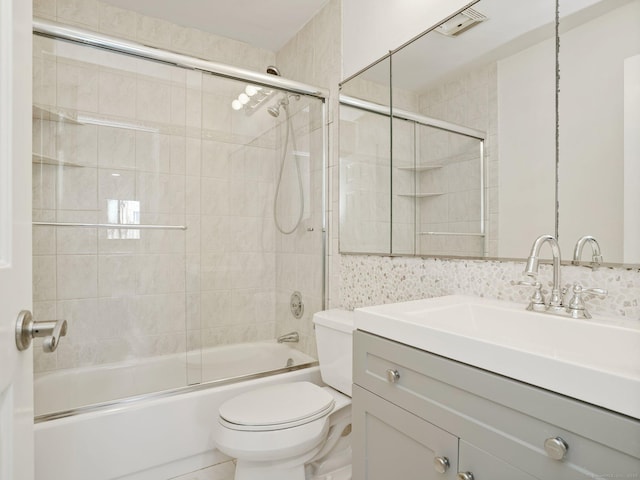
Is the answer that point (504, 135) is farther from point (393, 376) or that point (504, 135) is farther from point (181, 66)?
A: point (181, 66)

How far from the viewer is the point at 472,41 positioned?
4.49ft

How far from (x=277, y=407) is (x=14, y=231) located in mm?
1143

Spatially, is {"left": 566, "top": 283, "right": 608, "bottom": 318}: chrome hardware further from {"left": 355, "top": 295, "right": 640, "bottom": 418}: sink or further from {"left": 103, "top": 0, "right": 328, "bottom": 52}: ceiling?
{"left": 103, "top": 0, "right": 328, "bottom": 52}: ceiling

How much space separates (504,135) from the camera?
1.24 metres

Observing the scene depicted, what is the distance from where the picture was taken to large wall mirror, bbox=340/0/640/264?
984 mm

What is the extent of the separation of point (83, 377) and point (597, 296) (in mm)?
2021

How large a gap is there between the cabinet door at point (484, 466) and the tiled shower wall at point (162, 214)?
4.68 feet

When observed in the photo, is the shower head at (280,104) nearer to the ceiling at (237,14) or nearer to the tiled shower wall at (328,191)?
the tiled shower wall at (328,191)

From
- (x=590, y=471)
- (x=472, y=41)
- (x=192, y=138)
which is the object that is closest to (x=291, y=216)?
(x=192, y=138)

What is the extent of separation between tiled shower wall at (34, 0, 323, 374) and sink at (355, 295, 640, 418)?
1118mm

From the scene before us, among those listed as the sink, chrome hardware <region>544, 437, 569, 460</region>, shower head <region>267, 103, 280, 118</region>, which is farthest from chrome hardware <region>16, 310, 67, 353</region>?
shower head <region>267, 103, 280, 118</region>

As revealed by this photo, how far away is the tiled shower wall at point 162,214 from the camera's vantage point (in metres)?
1.68

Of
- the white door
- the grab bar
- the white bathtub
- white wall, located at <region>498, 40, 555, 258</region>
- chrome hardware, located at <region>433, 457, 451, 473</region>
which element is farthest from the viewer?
the grab bar

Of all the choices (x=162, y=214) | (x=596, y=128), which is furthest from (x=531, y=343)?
(x=162, y=214)
